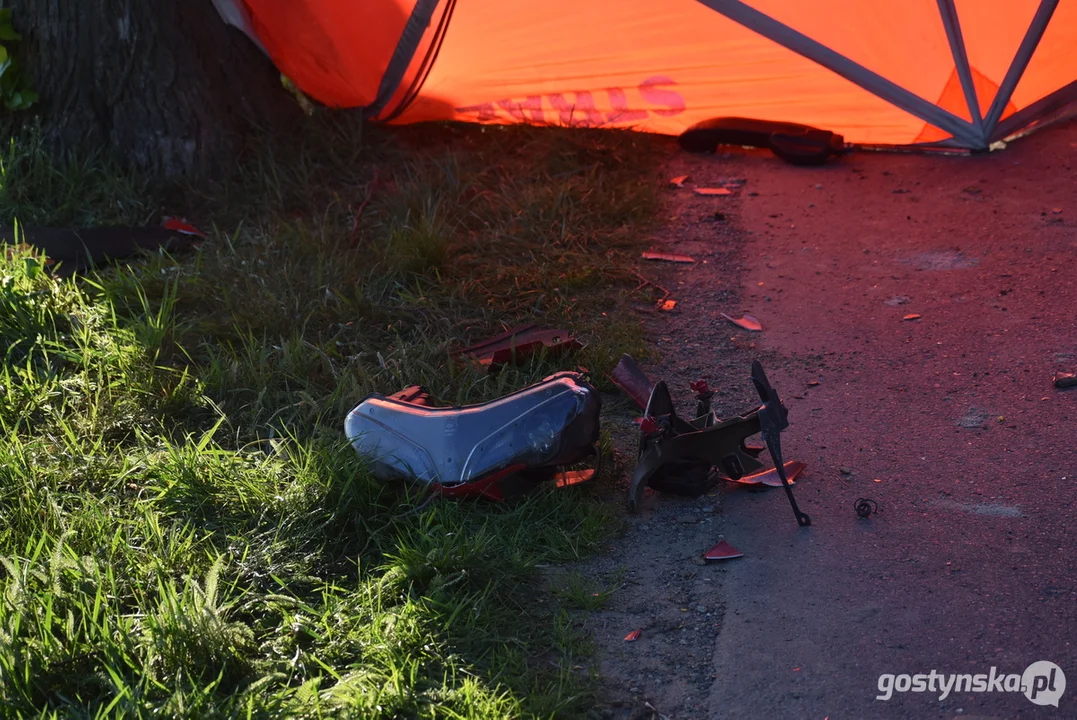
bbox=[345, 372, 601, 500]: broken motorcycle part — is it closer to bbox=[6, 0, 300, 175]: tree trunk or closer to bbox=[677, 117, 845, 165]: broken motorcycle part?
bbox=[6, 0, 300, 175]: tree trunk

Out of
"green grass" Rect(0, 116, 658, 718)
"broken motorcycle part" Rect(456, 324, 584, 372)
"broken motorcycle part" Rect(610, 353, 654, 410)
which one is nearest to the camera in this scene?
"green grass" Rect(0, 116, 658, 718)

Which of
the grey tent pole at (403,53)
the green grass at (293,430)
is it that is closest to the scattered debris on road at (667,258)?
the green grass at (293,430)

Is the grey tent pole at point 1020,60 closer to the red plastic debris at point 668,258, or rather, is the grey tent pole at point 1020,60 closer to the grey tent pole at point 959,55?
the grey tent pole at point 959,55

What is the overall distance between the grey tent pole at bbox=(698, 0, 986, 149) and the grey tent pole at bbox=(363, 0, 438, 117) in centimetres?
130

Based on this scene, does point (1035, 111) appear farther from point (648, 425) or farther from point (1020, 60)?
point (648, 425)

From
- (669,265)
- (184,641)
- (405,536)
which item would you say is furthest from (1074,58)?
(184,641)

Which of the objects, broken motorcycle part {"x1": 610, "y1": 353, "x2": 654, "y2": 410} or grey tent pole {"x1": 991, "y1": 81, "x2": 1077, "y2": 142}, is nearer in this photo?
broken motorcycle part {"x1": 610, "y1": 353, "x2": 654, "y2": 410}

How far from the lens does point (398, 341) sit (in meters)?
3.48

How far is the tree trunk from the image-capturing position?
438 cm

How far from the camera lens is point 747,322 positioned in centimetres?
383

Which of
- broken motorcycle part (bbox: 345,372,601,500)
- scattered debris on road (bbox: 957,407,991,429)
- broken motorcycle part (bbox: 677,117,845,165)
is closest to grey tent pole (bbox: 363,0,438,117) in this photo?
broken motorcycle part (bbox: 677,117,845,165)

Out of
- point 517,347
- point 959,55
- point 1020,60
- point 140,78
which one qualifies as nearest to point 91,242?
point 140,78

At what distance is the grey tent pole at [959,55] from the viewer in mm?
4613

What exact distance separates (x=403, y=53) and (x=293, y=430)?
253 cm
